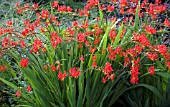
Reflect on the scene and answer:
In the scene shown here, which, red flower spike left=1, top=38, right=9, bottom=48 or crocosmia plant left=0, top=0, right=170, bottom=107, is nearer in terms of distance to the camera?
crocosmia plant left=0, top=0, right=170, bottom=107

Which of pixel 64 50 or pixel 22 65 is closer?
pixel 22 65

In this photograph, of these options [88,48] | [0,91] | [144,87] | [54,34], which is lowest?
[0,91]

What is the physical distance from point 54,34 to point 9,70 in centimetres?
79

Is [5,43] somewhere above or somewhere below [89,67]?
above

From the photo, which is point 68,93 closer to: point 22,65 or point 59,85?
point 59,85

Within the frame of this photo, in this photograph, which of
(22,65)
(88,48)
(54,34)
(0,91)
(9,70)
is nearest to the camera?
(22,65)

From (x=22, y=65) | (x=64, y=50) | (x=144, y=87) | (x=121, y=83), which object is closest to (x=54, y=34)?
(x=64, y=50)

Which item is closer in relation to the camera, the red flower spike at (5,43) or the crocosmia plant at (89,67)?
the crocosmia plant at (89,67)

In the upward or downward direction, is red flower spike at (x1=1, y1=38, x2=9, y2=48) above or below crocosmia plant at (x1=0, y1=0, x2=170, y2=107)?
above

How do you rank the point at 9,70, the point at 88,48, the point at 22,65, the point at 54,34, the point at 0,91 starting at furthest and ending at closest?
the point at 0,91
the point at 9,70
the point at 88,48
the point at 54,34
the point at 22,65

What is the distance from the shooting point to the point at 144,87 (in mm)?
3254

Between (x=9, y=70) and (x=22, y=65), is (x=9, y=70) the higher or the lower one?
the lower one

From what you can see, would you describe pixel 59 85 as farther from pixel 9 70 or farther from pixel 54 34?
pixel 9 70

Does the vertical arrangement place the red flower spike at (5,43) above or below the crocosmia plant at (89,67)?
above
